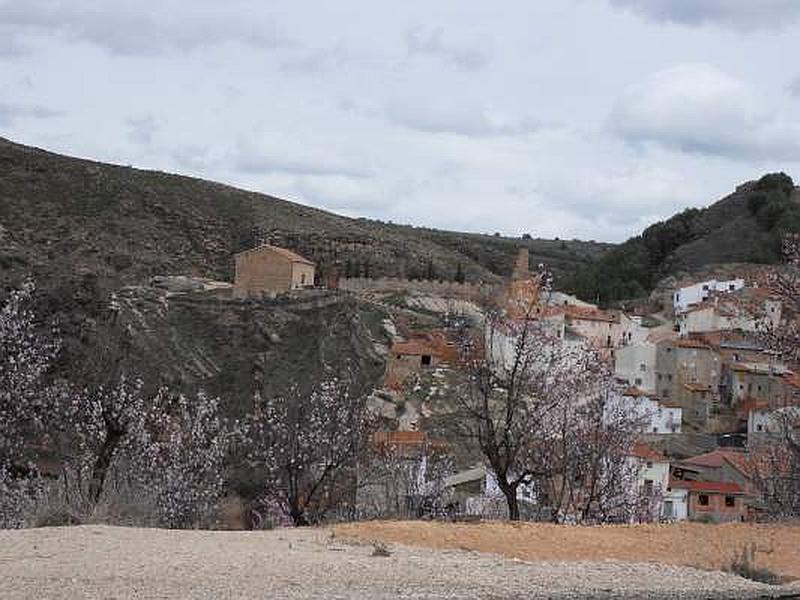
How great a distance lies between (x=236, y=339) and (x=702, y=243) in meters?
75.3

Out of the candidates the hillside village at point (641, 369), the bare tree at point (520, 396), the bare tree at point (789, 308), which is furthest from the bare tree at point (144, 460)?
the bare tree at point (789, 308)

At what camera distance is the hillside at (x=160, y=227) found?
250ft

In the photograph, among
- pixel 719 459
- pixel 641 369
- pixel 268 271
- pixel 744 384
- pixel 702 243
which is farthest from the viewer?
pixel 702 243

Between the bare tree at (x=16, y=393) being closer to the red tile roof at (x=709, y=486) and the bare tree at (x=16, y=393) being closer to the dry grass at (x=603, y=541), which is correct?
the dry grass at (x=603, y=541)

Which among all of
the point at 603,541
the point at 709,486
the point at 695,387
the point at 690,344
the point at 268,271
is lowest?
the point at 603,541

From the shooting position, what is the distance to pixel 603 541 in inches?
669

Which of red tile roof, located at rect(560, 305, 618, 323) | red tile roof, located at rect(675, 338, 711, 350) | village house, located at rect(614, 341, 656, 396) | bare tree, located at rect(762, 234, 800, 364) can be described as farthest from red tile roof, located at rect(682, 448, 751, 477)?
bare tree, located at rect(762, 234, 800, 364)

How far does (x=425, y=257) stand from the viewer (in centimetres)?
9812

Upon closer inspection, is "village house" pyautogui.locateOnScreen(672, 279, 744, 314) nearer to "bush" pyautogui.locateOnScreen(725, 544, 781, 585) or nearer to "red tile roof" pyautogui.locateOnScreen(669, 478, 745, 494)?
"red tile roof" pyautogui.locateOnScreen(669, 478, 745, 494)

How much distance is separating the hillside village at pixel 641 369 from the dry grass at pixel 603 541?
5177mm

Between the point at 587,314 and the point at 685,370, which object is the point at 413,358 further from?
the point at 685,370

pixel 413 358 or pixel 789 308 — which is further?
pixel 413 358

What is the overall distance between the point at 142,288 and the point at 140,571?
159 ft

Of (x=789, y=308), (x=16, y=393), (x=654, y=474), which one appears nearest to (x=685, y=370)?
(x=654, y=474)
